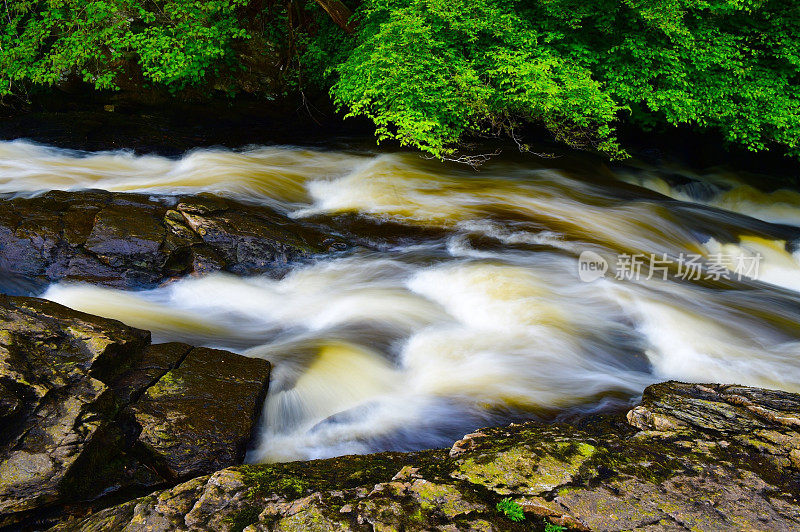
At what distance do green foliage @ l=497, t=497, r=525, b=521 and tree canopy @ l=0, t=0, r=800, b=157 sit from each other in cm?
524

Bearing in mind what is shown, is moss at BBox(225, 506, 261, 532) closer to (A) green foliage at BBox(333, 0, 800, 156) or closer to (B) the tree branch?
(A) green foliage at BBox(333, 0, 800, 156)

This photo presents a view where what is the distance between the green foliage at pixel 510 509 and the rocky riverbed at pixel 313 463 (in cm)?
3

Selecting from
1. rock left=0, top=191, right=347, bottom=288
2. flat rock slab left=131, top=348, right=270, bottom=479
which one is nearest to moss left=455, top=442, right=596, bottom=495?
flat rock slab left=131, top=348, right=270, bottom=479

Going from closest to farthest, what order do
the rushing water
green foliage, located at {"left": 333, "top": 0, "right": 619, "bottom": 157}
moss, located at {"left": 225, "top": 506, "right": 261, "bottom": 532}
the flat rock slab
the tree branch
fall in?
1. moss, located at {"left": 225, "top": 506, "right": 261, "bottom": 532}
2. the flat rock slab
3. the rushing water
4. green foliage, located at {"left": 333, "top": 0, "right": 619, "bottom": 157}
5. the tree branch

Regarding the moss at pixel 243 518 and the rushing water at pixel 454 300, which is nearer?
the moss at pixel 243 518

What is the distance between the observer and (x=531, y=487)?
256 centimetres

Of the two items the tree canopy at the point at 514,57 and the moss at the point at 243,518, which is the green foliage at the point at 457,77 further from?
the moss at the point at 243,518

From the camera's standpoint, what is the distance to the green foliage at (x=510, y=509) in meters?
2.38

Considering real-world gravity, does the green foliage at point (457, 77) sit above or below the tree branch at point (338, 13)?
below

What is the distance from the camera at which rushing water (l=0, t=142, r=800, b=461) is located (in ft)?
13.9

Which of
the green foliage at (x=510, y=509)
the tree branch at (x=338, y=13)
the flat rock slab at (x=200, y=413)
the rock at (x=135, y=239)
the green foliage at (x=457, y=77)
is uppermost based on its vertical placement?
the tree branch at (x=338, y=13)

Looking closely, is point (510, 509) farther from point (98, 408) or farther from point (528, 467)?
point (98, 408)

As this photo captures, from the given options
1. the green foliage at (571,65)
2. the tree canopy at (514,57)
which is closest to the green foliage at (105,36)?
the tree canopy at (514,57)

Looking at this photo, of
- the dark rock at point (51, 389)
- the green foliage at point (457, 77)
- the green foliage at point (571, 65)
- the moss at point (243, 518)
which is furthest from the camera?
the green foliage at point (571, 65)
